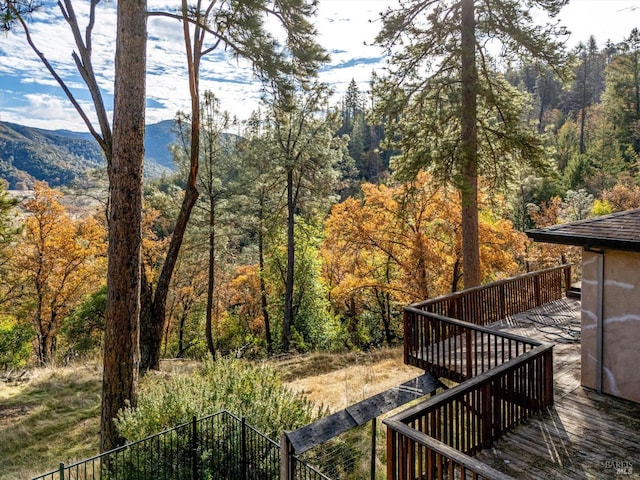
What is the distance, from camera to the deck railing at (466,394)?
11.7 ft

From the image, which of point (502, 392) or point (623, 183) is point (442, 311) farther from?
point (623, 183)

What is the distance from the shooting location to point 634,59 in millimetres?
37219

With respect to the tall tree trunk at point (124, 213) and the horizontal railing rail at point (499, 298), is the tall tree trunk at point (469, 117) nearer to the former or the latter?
the horizontal railing rail at point (499, 298)

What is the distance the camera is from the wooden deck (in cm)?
403

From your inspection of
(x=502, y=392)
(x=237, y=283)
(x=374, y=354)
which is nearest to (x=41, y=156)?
(x=237, y=283)

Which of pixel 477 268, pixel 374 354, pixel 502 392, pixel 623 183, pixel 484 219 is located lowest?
pixel 374 354

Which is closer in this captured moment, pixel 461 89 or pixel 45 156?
pixel 461 89

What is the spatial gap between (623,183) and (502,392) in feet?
100

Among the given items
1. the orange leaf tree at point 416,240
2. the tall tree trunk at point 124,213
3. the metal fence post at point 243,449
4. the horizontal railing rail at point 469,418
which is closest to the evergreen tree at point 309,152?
the orange leaf tree at point 416,240

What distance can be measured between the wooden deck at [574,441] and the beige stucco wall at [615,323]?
25 centimetres

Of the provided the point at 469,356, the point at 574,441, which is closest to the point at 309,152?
the point at 469,356

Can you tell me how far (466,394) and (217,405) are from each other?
3717 mm

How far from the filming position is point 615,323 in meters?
5.60

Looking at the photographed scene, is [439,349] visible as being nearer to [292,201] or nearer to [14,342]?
[292,201]
